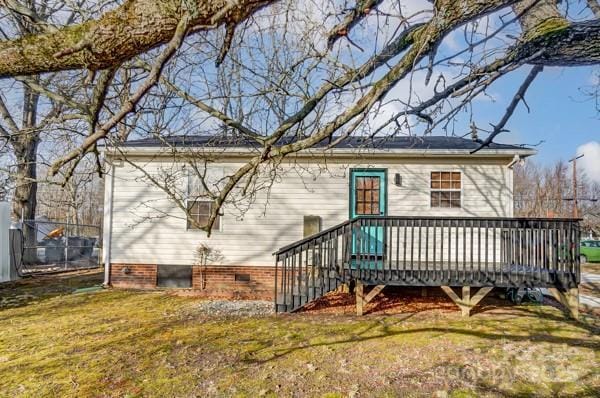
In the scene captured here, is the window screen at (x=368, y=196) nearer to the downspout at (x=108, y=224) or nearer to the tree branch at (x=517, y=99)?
the tree branch at (x=517, y=99)

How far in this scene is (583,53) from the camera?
2.56 metres

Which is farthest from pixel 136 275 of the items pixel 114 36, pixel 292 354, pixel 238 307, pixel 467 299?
pixel 114 36

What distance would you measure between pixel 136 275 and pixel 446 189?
24.5ft

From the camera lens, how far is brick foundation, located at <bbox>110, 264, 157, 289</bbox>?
9047 mm

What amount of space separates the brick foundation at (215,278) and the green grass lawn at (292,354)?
5.86ft

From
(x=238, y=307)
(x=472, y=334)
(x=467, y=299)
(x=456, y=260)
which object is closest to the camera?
(x=472, y=334)

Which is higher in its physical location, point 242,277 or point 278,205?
point 278,205

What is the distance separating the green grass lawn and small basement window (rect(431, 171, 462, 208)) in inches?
104

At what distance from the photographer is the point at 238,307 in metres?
7.42

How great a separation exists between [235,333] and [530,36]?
4.94 metres

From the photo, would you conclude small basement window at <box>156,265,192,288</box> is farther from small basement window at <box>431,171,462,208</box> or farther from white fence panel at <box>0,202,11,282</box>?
small basement window at <box>431,171,462,208</box>

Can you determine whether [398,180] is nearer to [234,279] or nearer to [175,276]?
[234,279]

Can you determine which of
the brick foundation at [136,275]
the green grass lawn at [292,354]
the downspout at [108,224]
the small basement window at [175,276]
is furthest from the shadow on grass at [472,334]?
the downspout at [108,224]

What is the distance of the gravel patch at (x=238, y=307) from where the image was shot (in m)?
6.92
